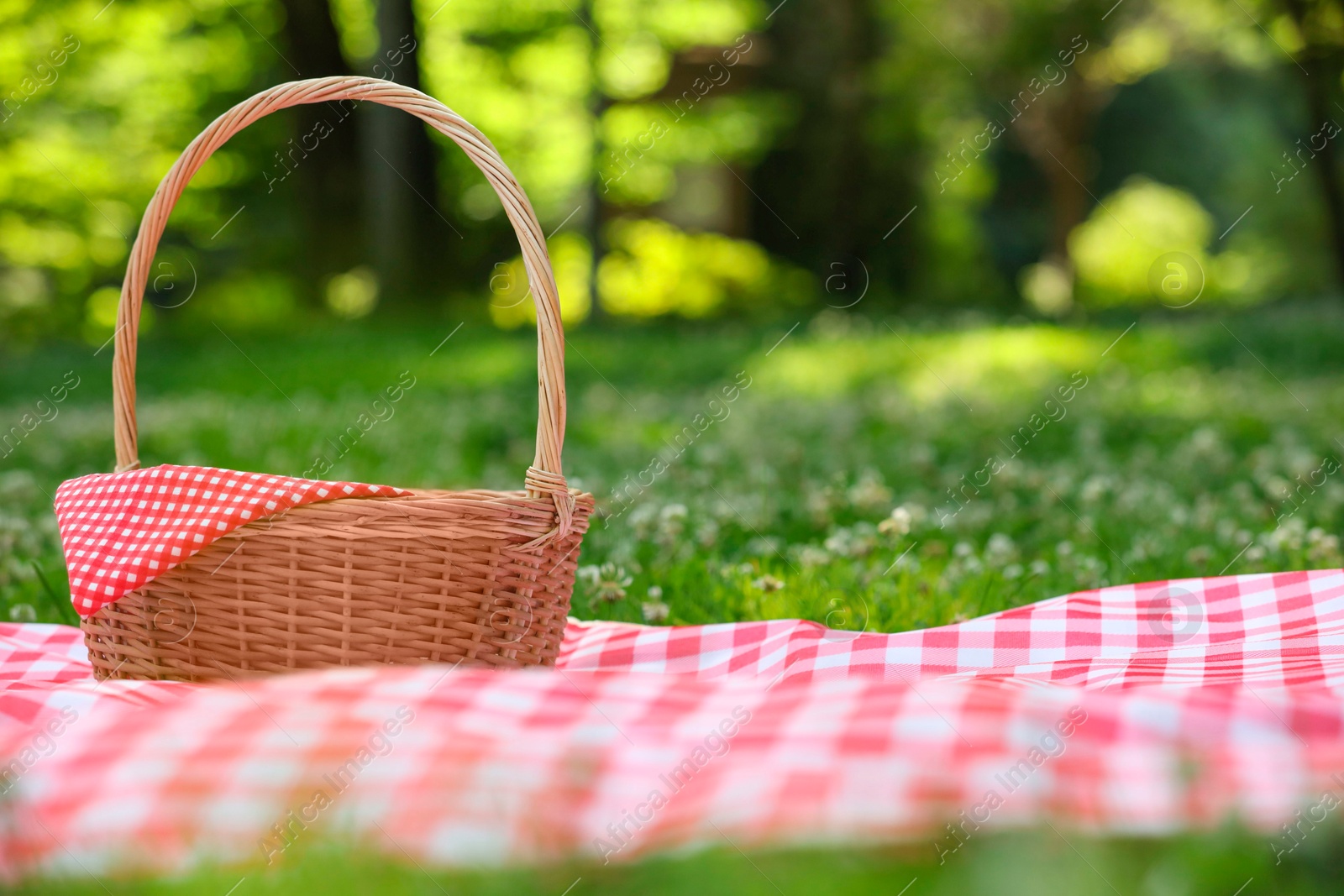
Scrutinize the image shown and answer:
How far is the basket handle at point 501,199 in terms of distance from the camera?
74.2 inches

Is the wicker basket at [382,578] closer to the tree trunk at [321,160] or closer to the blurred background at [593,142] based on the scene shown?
the blurred background at [593,142]

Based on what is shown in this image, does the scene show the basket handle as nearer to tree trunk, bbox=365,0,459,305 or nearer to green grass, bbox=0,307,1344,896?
green grass, bbox=0,307,1344,896

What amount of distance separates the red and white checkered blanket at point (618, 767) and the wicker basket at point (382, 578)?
1.13 feet

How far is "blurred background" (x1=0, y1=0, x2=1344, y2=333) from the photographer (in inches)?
470

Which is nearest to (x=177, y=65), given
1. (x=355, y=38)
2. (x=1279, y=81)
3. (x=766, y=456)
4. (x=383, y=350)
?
(x=355, y=38)

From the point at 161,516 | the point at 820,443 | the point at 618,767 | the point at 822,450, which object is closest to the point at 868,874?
the point at 618,767

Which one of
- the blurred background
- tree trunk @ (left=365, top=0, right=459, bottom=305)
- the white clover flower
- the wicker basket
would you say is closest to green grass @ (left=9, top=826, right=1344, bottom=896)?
the wicker basket

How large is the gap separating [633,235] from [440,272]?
4985mm

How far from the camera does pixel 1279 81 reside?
57.5 ft

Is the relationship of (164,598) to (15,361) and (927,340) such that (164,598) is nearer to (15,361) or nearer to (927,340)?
(927,340)

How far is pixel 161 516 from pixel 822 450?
11.0 feet

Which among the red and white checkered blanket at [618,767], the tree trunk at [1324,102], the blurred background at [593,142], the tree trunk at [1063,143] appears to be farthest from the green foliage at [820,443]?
the tree trunk at [1063,143]

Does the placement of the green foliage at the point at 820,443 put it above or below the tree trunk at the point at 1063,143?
below

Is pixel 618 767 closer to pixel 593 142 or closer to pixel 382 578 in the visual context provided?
pixel 382 578
